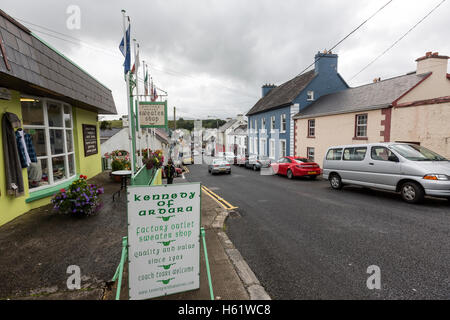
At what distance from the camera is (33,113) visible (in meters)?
6.38

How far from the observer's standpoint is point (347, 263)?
12.4 feet

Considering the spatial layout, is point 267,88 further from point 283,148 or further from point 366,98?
point 366,98

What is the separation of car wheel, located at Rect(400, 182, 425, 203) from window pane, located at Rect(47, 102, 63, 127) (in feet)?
39.1

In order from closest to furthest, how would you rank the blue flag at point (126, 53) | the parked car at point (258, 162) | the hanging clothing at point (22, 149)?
the hanging clothing at point (22, 149) → the blue flag at point (126, 53) → the parked car at point (258, 162)

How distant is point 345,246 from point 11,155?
7601 millimetres

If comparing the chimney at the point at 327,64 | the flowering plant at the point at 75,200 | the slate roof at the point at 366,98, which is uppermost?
the chimney at the point at 327,64

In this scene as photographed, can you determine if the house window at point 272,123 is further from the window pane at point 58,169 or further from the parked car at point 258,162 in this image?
the window pane at point 58,169

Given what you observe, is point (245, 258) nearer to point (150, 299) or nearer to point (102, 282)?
point (150, 299)

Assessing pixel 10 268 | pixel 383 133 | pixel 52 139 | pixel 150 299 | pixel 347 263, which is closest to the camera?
pixel 150 299

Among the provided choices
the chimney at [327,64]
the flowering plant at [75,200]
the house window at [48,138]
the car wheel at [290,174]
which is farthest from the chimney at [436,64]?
the house window at [48,138]

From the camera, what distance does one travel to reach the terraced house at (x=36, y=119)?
15.8 feet

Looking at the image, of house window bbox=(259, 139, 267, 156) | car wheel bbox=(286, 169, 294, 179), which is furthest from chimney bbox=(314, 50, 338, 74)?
car wheel bbox=(286, 169, 294, 179)
